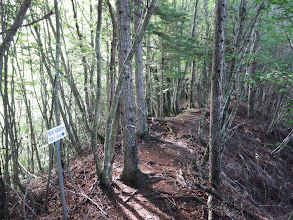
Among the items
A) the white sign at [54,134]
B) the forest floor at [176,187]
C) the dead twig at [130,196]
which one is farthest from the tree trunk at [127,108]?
the white sign at [54,134]

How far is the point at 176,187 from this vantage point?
15.5ft

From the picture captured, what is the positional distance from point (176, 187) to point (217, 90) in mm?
2546

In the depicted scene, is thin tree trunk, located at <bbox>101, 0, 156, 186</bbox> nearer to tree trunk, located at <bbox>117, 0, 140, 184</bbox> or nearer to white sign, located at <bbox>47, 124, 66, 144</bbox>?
tree trunk, located at <bbox>117, 0, 140, 184</bbox>

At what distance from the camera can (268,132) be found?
12.2 metres

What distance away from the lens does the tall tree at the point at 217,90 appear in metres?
4.17

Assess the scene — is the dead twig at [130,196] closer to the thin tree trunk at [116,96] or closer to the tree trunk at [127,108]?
the tree trunk at [127,108]

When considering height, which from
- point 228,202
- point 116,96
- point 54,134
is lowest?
point 228,202

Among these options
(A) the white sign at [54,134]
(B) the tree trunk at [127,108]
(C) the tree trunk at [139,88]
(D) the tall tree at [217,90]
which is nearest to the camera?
(A) the white sign at [54,134]

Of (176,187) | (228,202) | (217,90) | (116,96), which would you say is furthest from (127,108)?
(228,202)

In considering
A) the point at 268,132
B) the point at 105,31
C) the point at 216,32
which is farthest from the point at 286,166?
the point at 105,31

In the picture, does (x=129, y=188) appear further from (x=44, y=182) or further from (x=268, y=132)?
(x=268, y=132)

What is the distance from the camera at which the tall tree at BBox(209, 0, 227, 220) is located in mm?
4168

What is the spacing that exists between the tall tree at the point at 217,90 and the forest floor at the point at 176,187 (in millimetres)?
418

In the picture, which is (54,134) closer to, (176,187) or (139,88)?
(176,187)
